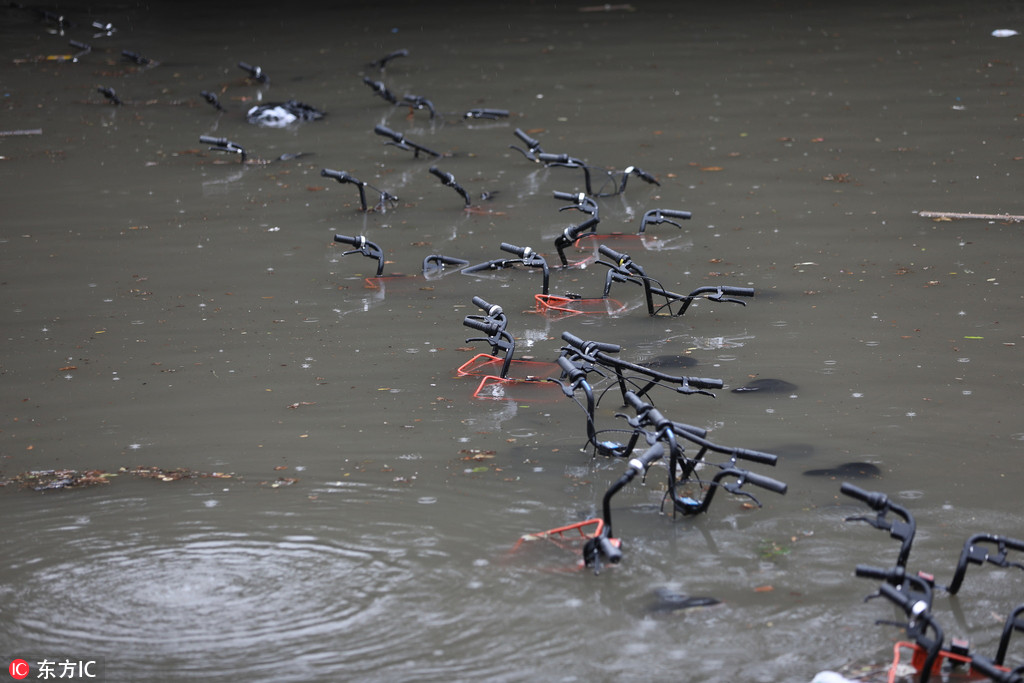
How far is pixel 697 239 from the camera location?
7.75m

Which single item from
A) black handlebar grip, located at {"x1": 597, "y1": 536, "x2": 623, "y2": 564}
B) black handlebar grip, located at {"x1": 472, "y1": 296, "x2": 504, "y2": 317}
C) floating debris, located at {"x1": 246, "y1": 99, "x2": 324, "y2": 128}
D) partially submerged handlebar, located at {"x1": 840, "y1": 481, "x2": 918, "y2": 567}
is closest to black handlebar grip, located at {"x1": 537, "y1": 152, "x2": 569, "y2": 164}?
black handlebar grip, located at {"x1": 472, "y1": 296, "x2": 504, "y2": 317}

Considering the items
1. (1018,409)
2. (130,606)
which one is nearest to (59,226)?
(130,606)

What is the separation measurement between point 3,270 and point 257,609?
4.89 metres

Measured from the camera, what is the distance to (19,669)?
3393mm

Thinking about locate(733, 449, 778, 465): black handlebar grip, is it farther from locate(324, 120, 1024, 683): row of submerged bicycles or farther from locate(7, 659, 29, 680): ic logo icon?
locate(7, 659, 29, 680): ic logo icon

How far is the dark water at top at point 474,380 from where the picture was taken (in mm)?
3588

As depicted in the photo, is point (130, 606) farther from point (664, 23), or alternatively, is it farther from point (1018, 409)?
point (664, 23)

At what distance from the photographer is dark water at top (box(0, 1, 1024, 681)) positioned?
3588mm

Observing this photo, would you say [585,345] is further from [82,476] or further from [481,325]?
[82,476]

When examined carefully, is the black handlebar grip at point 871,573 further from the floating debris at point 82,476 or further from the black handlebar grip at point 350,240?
the black handlebar grip at point 350,240

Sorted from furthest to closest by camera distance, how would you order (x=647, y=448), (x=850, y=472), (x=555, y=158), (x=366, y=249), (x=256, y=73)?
(x=256, y=73)
(x=555, y=158)
(x=366, y=249)
(x=647, y=448)
(x=850, y=472)

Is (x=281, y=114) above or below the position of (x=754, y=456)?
below

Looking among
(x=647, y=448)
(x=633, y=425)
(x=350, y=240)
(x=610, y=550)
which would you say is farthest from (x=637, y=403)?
(x=350, y=240)

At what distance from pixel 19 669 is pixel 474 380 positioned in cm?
273
